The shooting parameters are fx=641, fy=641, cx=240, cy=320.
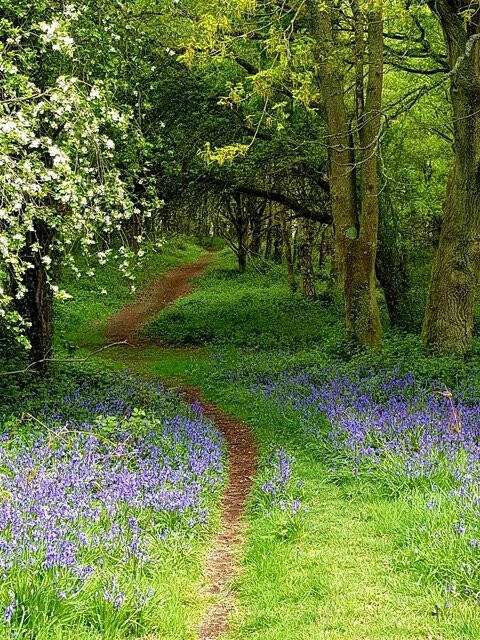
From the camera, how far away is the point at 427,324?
12141mm

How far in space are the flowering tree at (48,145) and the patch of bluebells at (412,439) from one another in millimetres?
3658

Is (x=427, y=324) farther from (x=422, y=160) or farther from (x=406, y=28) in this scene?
(x=422, y=160)

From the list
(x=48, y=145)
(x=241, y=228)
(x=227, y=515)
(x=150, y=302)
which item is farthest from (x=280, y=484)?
(x=150, y=302)

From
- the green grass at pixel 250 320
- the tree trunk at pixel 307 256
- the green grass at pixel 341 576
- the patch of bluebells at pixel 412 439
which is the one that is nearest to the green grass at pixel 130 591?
the green grass at pixel 341 576

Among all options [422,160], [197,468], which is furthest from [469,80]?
[422,160]

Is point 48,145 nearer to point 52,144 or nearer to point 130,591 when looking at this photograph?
point 52,144

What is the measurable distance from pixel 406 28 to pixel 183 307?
15819 millimetres

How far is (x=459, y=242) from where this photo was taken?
38.9 feet

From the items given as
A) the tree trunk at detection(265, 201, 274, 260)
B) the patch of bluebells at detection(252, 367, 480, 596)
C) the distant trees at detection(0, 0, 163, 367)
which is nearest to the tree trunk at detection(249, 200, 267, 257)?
→ the tree trunk at detection(265, 201, 274, 260)

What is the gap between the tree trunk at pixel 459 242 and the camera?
456 inches

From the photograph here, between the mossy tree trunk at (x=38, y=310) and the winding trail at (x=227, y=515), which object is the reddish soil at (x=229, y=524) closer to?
the winding trail at (x=227, y=515)

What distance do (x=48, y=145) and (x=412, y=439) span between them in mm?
5007

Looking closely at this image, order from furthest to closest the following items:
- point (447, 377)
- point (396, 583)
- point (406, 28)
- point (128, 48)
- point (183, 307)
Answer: point (183, 307) → point (406, 28) → point (128, 48) → point (447, 377) → point (396, 583)

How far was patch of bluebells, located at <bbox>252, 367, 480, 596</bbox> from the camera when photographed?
470 cm
